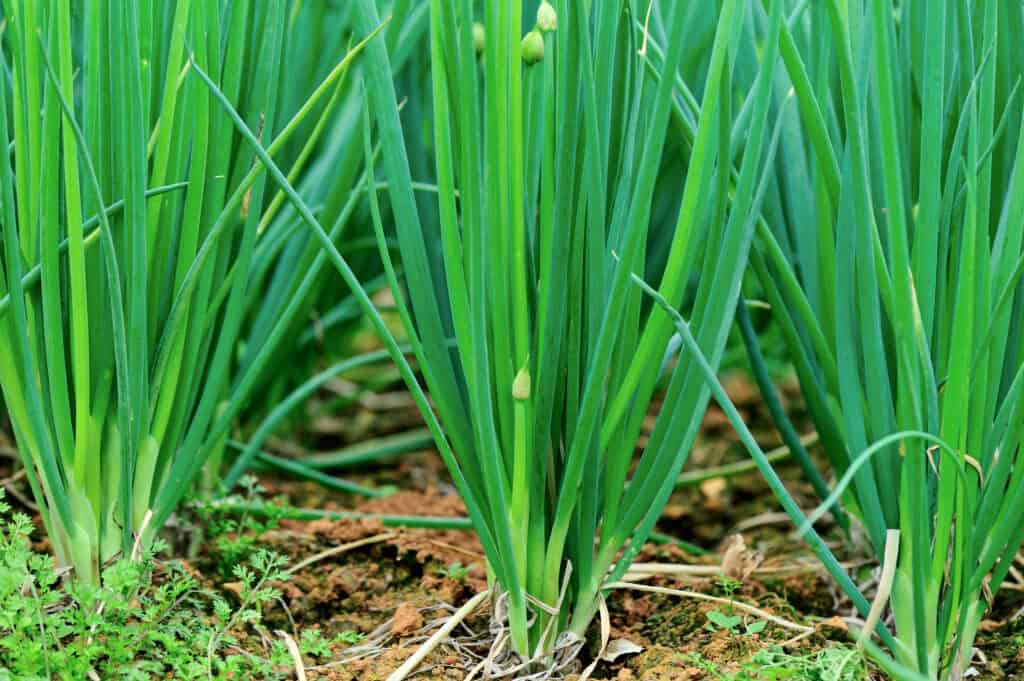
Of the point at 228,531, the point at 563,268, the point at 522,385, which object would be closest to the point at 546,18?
the point at 563,268

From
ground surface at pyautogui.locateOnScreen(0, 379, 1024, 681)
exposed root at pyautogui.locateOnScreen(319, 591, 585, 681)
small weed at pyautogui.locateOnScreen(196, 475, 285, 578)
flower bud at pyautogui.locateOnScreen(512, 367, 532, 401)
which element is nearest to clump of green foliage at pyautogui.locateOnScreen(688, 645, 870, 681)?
ground surface at pyautogui.locateOnScreen(0, 379, 1024, 681)

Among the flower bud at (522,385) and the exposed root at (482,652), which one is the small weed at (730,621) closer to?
the exposed root at (482,652)

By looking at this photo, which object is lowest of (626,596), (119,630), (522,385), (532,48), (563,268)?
(626,596)

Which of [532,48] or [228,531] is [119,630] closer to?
[228,531]

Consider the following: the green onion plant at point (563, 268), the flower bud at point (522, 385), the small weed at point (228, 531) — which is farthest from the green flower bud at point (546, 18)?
the small weed at point (228, 531)

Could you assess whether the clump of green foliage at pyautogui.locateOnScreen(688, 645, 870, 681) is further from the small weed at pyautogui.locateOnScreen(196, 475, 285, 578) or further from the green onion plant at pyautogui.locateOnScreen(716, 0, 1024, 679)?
the small weed at pyautogui.locateOnScreen(196, 475, 285, 578)

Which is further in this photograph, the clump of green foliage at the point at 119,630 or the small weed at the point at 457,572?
the small weed at the point at 457,572
